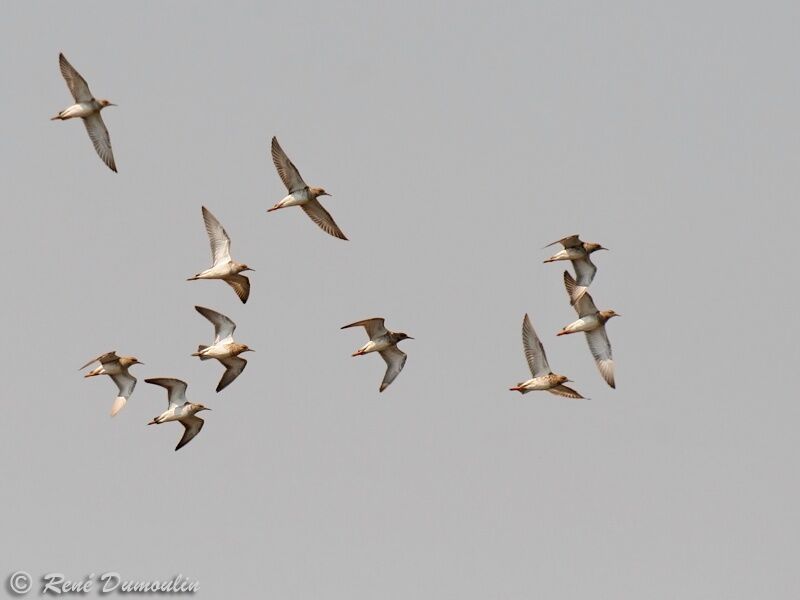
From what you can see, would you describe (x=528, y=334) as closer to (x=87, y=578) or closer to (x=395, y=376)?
(x=395, y=376)

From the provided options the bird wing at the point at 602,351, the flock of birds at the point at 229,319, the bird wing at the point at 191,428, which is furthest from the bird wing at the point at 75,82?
the bird wing at the point at 602,351

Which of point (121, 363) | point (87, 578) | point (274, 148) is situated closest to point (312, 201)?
point (274, 148)

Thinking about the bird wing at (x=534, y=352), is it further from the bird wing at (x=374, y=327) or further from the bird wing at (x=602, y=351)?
the bird wing at (x=374, y=327)

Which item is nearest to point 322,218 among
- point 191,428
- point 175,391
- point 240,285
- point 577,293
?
point 240,285

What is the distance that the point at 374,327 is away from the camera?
232ft

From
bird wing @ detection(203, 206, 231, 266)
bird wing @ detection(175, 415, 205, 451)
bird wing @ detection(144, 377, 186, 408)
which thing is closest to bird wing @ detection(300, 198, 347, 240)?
bird wing @ detection(203, 206, 231, 266)

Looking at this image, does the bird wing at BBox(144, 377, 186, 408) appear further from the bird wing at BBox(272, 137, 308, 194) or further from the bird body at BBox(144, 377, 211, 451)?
the bird wing at BBox(272, 137, 308, 194)

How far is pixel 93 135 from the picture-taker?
69.9m

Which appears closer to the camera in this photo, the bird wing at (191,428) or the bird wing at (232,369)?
the bird wing at (191,428)

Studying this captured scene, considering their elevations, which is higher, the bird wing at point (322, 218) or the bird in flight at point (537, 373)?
the bird wing at point (322, 218)

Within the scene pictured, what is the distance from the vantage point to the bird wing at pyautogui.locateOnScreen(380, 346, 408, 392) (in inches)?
2830

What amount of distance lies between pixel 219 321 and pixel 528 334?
843 centimetres

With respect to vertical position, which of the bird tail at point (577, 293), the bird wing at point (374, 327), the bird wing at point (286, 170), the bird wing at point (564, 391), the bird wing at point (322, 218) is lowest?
the bird wing at point (564, 391)

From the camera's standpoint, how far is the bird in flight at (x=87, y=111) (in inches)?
2714
